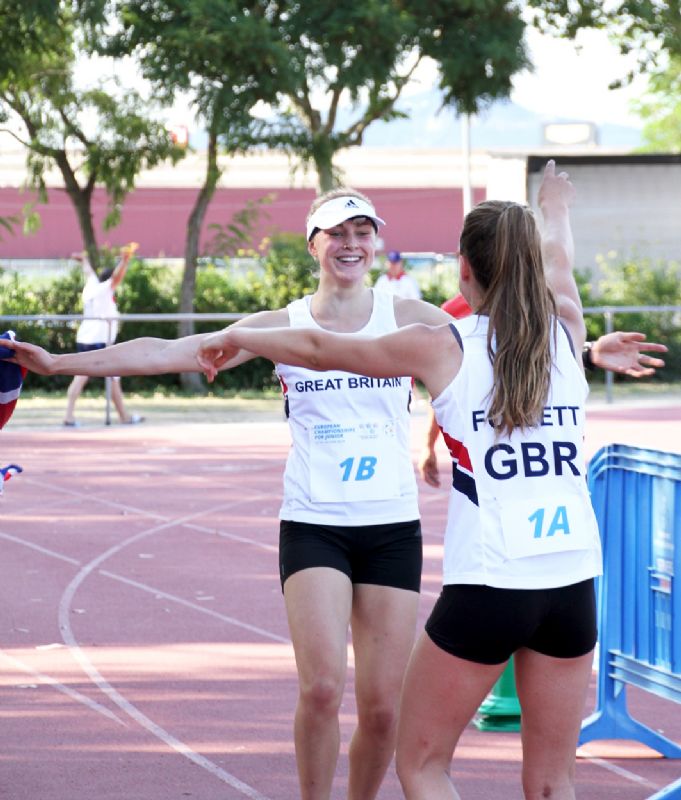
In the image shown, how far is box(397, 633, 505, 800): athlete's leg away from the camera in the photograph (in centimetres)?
376

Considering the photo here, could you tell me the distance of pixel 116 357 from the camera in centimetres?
470

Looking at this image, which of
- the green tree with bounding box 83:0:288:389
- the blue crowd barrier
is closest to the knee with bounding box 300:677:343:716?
the blue crowd barrier

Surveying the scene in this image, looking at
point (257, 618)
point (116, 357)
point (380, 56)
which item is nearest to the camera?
point (116, 357)

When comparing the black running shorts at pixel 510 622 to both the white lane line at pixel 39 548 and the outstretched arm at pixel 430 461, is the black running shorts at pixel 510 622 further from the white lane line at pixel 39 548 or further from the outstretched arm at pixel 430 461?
the white lane line at pixel 39 548

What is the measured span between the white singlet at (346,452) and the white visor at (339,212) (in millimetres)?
471

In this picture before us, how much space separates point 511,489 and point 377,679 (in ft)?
4.21

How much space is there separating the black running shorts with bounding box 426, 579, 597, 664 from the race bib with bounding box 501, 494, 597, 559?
0.34 feet

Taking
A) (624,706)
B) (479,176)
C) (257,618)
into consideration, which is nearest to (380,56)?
(257,618)

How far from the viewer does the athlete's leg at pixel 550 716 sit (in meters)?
3.79

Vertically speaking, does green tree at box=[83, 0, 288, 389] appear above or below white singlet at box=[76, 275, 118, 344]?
above

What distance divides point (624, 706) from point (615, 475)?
104 cm

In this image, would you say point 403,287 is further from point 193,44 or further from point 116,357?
point 116,357

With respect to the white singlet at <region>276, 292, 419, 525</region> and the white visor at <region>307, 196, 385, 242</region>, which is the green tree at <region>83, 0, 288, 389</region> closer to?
the white visor at <region>307, 196, 385, 242</region>

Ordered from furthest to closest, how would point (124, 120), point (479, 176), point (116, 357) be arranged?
point (479, 176) < point (124, 120) < point (116, 357)
